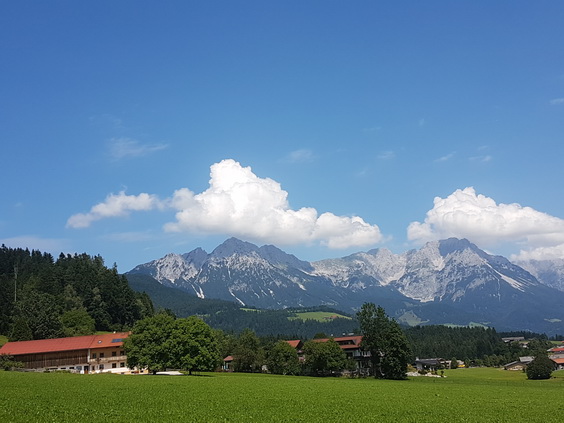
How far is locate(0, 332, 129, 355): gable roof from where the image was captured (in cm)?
11094

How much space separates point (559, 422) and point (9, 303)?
154529 mm

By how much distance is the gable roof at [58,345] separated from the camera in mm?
110938

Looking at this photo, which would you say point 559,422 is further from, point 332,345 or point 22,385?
point 332,345

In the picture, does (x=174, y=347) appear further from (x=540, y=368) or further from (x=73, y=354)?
(x=540, y=368)

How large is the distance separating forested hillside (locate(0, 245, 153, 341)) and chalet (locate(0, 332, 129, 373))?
60.3 feet

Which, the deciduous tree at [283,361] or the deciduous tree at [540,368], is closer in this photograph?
the deciduous tree at [283,361]

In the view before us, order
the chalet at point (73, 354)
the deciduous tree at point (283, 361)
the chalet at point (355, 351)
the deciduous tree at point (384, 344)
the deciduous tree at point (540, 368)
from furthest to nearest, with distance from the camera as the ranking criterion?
the chalet at point (355, 351) → the deciduous tree at point (540, 368) → the deciduous tree at point (283, 361) → the deciduous tree at point (384, 344) → the chalet at point (73, 354)

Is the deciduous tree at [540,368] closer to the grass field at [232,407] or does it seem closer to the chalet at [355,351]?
the chalet at [355,351]

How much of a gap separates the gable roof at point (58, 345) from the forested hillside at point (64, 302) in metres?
15.7

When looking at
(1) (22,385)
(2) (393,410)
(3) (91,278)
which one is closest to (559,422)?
(2) (393,410)

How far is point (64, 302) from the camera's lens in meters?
160

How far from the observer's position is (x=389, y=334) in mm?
117250

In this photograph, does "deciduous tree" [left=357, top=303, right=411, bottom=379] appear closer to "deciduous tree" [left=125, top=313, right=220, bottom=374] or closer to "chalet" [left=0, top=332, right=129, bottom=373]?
"deciduous tree" [left=125, top=313, right=220, bottom=374]

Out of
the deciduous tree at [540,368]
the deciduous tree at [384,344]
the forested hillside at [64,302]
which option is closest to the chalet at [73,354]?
the forested hillside at [64,302]
